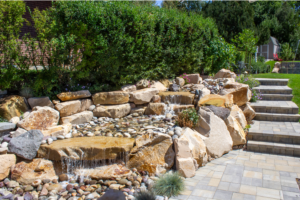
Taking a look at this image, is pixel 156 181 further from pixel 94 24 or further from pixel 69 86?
pixel 94 24

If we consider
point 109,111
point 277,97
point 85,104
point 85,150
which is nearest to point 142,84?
point 109,111

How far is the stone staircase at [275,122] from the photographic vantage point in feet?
18.4

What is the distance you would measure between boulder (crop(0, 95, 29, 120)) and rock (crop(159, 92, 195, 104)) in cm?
403

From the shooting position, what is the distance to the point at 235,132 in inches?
227

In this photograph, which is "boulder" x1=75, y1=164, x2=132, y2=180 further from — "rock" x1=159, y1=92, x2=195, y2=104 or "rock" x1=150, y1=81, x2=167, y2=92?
"rock" x1=150, y1=81, x2=167, y2=92

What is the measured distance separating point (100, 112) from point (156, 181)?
3272 mm

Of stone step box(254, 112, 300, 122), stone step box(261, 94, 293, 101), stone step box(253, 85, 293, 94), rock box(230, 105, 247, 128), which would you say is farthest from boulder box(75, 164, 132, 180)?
stone step box(253, 85, 293, 94)

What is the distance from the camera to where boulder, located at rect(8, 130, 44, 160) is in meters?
4.52

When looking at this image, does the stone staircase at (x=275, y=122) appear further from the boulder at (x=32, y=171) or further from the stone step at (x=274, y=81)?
the boulder at (x=32, y=171)

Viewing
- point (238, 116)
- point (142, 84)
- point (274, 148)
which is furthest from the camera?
point (142, 84)

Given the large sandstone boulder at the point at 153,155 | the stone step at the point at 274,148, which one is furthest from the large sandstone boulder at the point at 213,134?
the large sandstone boulder at the point at 153,155

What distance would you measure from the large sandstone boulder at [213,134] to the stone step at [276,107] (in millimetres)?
2350

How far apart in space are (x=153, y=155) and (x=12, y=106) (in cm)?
382

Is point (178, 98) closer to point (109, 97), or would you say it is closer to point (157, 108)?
point (157, 108)
